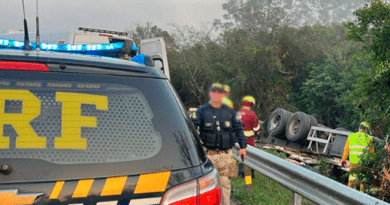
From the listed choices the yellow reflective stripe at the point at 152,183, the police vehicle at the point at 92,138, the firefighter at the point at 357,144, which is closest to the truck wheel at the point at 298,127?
the firefighter at the point at 357,144

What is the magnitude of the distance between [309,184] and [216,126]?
1.46 m

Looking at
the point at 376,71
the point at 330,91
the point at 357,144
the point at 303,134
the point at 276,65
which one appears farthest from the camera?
the point at 276,65

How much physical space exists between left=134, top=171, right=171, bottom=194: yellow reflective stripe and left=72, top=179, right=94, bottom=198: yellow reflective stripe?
20 centimetres

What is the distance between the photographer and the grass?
683 centimetres

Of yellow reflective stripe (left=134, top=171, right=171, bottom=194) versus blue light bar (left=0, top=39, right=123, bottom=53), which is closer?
yellow reflective stripe (left=134, top=171, right=171, bottom=194)

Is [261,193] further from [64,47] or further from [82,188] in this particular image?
[82,188]

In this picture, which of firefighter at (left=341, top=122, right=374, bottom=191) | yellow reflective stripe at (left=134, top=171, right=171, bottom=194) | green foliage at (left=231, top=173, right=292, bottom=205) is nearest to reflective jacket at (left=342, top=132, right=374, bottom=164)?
firefighter at (left=341, top=122, right=374, bottom=191)

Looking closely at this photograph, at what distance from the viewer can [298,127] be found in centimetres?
1730

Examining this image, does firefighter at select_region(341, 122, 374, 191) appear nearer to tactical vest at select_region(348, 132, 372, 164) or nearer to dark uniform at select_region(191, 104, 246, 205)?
tactical vest at select_region(348, 132, 372, 164)

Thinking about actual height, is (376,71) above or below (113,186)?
above

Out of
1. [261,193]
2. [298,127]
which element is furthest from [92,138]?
[298,127]

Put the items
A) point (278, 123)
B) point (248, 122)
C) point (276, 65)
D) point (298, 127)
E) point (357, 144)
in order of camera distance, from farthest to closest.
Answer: point (276, 65) → point (278, 123) → point (298, 127) → point (357, 144) → point (248, 122)

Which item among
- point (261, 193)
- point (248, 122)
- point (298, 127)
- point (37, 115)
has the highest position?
point (37, 115)

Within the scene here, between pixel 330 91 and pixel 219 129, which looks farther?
pixel 330 91
